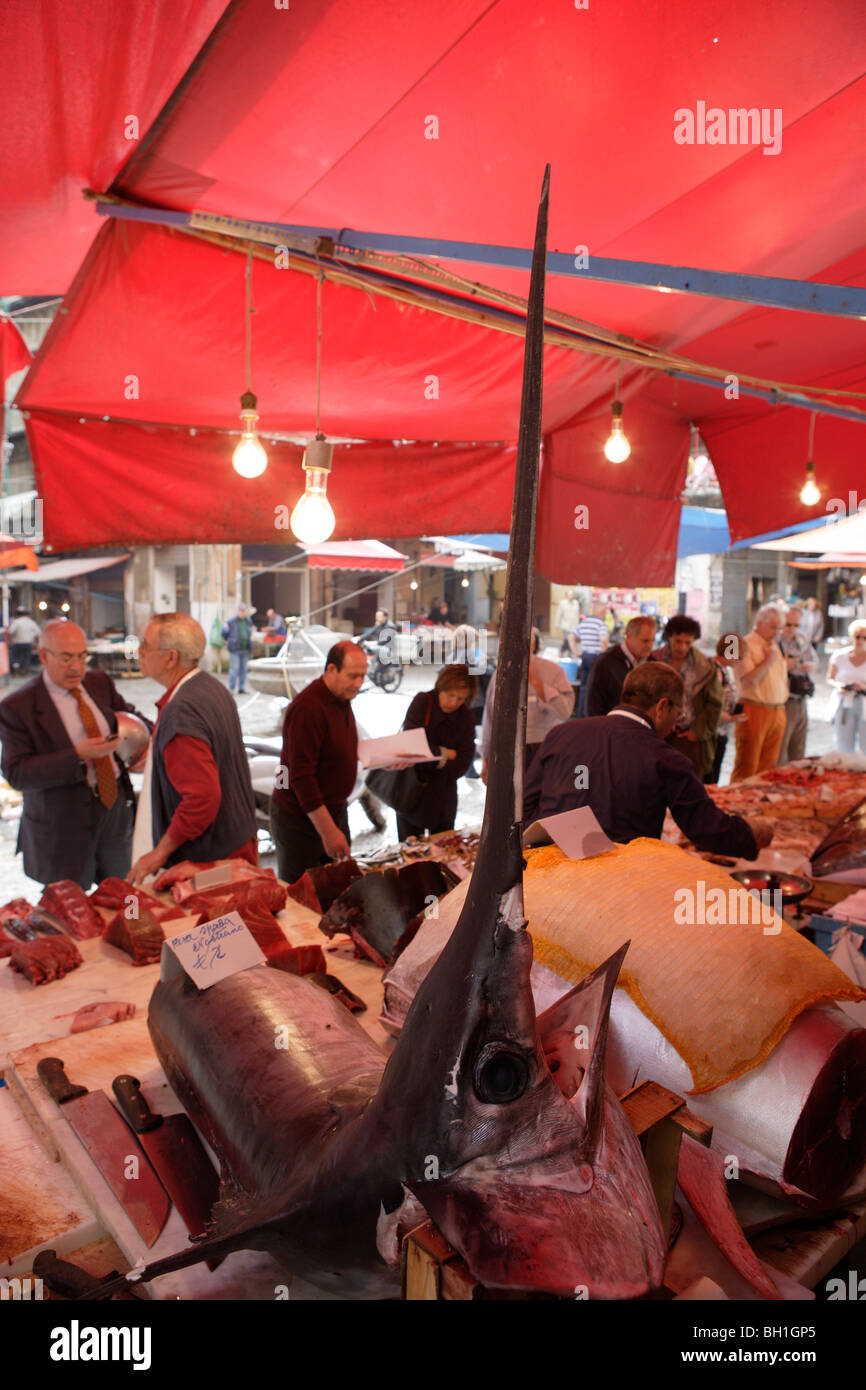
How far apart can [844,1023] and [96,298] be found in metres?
3.85

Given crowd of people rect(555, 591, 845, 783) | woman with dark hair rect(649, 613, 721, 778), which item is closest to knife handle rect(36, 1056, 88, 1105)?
crowd of people rect(555, 591, 845, 783)

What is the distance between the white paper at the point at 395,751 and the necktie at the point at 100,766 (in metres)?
1.60

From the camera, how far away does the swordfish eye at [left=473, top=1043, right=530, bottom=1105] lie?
119cm

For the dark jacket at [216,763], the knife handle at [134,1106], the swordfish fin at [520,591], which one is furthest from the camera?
the dark jacket at [216,763]

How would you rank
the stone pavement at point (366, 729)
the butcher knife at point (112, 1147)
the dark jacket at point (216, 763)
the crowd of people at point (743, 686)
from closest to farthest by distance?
1. the butcher knife at point (112, 1147)
2. the dark jacket at point (216, 763)
3. the crowd of people at point (743, 686)
4. the stone pavement at point (366, 729)

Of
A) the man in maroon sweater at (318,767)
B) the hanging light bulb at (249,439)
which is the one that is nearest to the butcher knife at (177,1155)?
the man in maroon sweater at (318,767)

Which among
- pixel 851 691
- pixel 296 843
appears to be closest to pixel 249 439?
pixel 296 843

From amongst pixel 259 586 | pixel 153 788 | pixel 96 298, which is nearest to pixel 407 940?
pixel 153 788

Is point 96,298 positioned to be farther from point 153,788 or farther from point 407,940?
point 407,940

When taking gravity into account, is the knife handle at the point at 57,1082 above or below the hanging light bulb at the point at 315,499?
below

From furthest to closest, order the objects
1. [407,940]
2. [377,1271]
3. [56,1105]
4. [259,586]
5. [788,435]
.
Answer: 1. [259,586]
2. [788,435]
3. [407,940]
4. [56,1105]
5. [377,1271]

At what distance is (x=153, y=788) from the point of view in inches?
160

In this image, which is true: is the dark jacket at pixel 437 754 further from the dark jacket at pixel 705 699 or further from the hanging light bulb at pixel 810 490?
the hanging light bulb at pixel 810 490

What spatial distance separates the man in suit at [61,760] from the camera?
4445mm
